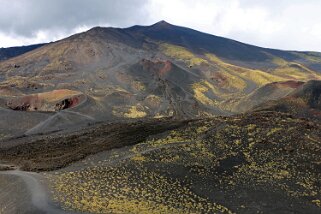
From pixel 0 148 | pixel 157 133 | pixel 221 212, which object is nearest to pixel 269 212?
pixel 221 212

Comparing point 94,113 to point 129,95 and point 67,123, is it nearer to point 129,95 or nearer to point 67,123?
point 67,123

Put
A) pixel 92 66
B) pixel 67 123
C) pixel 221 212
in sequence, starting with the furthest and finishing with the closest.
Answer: pixel 92 66
pixel 67 123
pixel 221 212

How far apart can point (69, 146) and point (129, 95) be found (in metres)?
41.8

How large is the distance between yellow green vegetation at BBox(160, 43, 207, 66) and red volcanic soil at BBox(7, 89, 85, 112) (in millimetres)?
62207

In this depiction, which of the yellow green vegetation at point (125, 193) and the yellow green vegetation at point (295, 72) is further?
the yellow green vegetation at point (295, 72)

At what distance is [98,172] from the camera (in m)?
→ 39.7

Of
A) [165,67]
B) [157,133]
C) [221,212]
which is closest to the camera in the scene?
[221,212]

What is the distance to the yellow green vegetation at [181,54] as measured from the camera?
151663 mm

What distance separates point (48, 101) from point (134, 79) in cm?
2760

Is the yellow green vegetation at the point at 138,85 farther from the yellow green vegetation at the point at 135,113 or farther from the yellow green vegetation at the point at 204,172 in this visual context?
the yellow green vegetation at the point at 204,172

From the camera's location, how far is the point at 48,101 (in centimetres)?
9206

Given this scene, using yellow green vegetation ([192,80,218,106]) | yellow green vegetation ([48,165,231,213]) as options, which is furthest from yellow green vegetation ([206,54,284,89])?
yellow green vegetation ([48,165,231,213])

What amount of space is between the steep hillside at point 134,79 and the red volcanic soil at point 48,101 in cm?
43

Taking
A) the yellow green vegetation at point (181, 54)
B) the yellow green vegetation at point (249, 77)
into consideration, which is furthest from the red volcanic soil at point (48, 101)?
the yellow green vegetation at point (181, 54)
